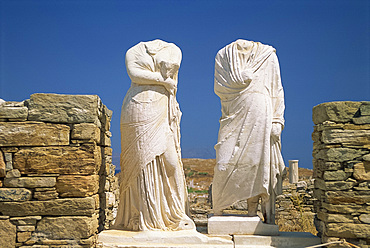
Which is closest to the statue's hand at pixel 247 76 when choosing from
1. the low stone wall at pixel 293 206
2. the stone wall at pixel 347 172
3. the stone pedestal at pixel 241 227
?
the stone wall at pixel 347 172

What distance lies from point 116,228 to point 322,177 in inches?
110

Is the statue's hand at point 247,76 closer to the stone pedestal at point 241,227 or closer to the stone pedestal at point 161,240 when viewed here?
the stone pedestal at point 241,227

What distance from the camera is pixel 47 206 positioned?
14.7ft

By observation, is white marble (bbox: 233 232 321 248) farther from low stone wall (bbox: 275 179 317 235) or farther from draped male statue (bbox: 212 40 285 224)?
low stone wall (bbox: 275 179 317 235)

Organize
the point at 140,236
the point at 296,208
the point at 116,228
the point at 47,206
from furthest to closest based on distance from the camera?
the point at 296,208 → the point at 116,228 → the point at 140,236 → the point at 47,206

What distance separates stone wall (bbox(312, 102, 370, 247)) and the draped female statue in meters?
1.80

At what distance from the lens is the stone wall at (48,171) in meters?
4.48

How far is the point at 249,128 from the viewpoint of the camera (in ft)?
17.1

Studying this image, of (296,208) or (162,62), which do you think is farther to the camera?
(296,208)

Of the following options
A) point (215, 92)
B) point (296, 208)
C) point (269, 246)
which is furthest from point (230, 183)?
point (296, 208)

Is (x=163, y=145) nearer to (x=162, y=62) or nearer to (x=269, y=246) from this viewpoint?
(x=162, y=62)

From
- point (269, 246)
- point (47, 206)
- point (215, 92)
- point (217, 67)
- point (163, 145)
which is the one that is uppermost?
point (217, 67)

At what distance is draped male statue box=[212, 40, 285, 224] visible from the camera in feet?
16.9

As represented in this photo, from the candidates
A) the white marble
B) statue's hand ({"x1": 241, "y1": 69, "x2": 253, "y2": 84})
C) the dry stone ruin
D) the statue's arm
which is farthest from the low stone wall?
the statue's arm
